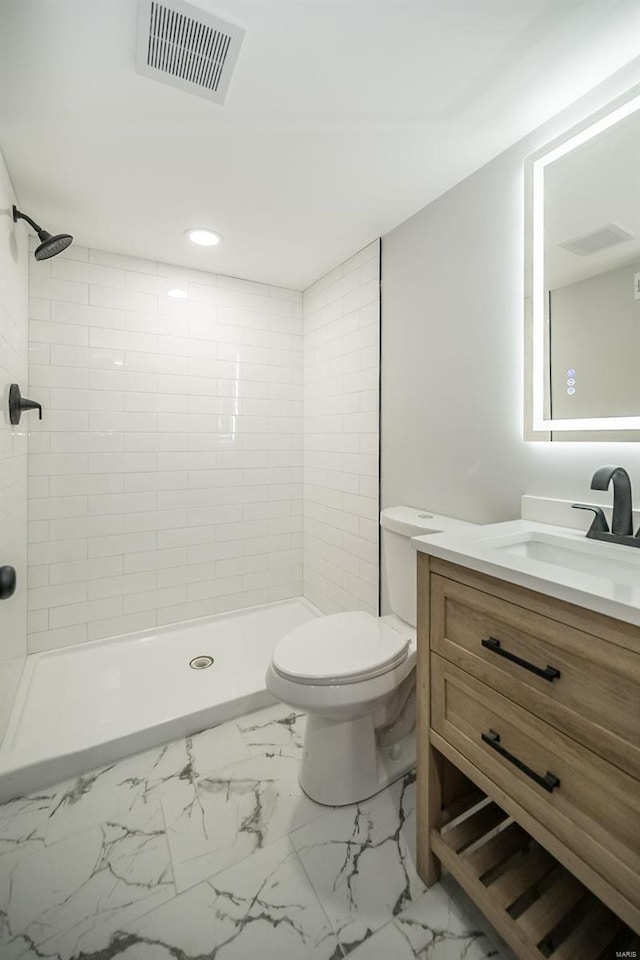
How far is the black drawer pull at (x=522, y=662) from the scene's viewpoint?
30.5 inches

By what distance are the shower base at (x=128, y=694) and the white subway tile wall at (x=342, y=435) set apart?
1.56 feet

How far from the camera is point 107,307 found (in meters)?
2.15

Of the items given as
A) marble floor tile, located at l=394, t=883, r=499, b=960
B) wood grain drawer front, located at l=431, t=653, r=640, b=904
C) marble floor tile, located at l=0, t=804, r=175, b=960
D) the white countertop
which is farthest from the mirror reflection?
marble floor tile, located at l=0, t=804, r=175, b=960

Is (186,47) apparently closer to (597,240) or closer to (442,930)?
(597,240)

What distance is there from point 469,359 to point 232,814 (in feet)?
5.83

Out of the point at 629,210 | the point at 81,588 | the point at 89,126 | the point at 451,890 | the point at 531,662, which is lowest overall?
the point at 451,890

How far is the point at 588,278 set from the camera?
1.20m

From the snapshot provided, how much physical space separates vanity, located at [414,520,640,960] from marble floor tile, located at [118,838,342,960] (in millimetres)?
330

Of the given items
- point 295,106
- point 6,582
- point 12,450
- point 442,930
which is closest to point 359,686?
point 442,930

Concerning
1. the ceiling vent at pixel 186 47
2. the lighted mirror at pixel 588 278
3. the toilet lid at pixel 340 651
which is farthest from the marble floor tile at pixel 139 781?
the ceiling vent at pixel 186 47

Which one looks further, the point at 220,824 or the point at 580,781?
the point at 220,824

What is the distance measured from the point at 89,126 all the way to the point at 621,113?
1566 millimetres

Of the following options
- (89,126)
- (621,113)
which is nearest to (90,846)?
(89,126)

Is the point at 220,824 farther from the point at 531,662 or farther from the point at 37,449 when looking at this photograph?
the point at 37,449
